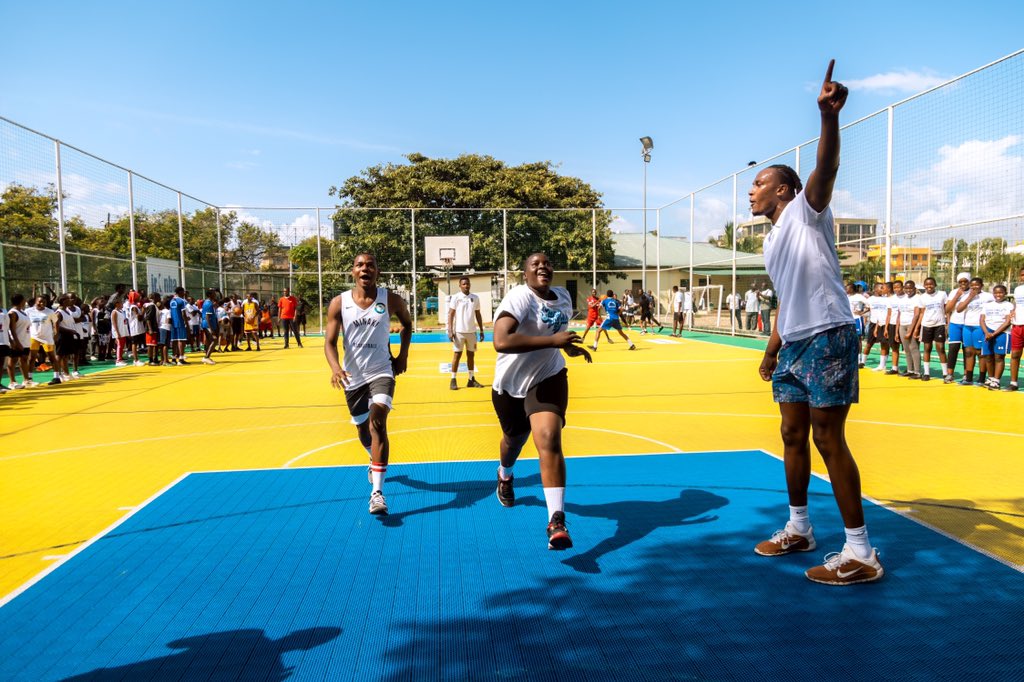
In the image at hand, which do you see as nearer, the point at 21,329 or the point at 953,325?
the point at 953,325

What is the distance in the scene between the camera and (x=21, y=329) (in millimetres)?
12500

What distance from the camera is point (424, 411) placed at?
385 inches

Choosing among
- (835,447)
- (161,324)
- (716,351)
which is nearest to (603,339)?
(716,351)

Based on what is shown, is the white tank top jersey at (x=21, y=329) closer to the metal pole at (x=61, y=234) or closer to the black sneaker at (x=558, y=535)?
the metal pole at (x=61, y=234)

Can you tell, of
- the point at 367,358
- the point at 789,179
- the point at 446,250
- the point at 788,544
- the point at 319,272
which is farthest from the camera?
the point at 446,250

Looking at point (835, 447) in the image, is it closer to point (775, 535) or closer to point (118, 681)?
point (775, 535)

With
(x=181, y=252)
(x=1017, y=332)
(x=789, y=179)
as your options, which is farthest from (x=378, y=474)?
(x=181, y=252)

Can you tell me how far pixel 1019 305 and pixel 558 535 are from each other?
10.1 metres

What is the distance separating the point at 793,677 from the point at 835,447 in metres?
1.21

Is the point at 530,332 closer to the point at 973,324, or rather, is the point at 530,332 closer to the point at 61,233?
the point at 973,324

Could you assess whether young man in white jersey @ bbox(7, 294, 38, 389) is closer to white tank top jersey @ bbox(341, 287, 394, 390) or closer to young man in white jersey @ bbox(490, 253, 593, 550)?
white tank top jersey @ bbox(341, 287, 394, 390)

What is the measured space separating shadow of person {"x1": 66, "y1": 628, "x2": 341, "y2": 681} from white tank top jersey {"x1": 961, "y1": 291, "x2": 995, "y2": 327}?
11504 mm

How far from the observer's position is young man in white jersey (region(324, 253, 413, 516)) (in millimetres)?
5133

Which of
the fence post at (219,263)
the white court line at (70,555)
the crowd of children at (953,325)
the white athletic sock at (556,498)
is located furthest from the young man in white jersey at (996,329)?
the fence post at (219,263)
